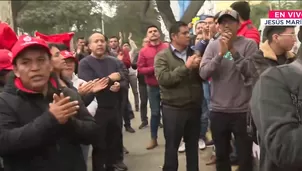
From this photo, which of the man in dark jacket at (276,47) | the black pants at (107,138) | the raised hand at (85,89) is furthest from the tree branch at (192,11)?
the man in dark jacket at (276,47)

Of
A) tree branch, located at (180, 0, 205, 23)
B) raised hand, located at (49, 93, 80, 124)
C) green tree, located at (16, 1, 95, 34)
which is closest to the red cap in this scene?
raised hand, located at (49, 93, 80, 124)

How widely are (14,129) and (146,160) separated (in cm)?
409

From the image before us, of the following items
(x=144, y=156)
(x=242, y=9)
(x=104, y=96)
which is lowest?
(x=144, y=156)

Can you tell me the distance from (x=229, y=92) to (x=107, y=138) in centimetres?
190

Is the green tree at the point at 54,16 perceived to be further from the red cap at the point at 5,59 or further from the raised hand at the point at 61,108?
the raised hand at the point at 61,108

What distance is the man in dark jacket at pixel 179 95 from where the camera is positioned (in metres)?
4.54

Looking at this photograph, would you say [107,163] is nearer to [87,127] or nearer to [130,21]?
[87,127]

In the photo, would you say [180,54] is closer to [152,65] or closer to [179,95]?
[179,95]

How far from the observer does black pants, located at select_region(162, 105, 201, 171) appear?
4.59 m

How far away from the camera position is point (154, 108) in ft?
22.8

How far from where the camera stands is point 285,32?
9.37ft

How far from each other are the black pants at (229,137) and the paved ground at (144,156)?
128 centimetres

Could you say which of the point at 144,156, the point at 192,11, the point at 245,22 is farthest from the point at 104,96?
the point at 192,11

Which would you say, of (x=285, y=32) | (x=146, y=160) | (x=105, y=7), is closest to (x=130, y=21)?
(x=105, y=7)
